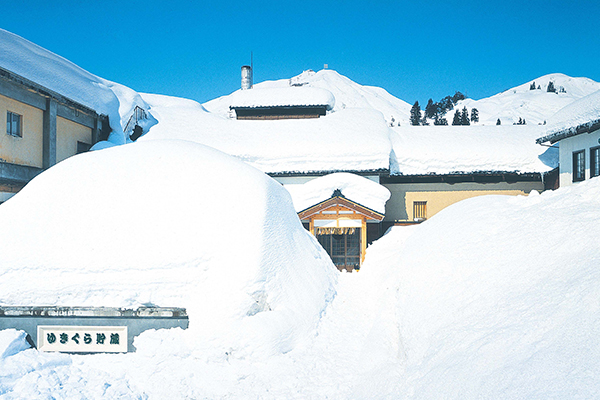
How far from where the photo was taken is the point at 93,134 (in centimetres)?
1647

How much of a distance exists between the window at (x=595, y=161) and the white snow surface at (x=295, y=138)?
24.9 ft

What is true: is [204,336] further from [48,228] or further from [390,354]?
[48,228]

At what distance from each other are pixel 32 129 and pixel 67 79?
2.81 meters

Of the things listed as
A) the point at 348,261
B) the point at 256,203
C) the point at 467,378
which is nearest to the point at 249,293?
the point at 256,203

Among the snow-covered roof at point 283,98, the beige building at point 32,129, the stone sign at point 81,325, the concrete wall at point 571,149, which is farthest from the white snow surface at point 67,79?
the concrete wall at point 571,149

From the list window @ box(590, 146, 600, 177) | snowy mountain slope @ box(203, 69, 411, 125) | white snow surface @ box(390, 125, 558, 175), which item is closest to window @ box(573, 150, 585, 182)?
window @ box(590, 146, 600, 177)

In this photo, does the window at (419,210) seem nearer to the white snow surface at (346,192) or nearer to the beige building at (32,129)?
the white snow surface at (346,192)

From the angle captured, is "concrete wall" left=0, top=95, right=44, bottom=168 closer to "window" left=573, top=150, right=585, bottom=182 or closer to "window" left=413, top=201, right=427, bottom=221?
"window" left=413, top=201, right=427, bottom=221

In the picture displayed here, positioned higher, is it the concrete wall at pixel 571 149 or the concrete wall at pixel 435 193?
the concrete wall at pixel 571 149

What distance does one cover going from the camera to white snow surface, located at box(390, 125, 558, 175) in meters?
16.9

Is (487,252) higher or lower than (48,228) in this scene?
lower

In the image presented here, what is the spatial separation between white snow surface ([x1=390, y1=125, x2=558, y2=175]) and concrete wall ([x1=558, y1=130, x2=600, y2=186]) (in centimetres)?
131

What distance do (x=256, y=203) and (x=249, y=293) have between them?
187 centimetres

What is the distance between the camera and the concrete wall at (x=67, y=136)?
14.2m
